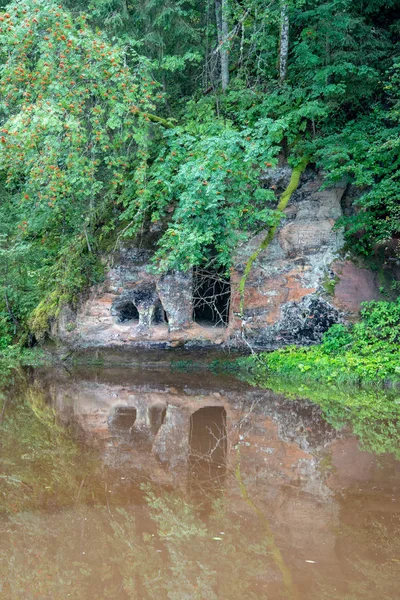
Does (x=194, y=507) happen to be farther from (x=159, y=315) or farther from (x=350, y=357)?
(x=159, y=315)

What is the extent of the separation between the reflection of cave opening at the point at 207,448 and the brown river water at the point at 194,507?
22mm

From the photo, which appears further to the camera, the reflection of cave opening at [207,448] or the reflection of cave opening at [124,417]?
the reflection of cave opening at [124,417]

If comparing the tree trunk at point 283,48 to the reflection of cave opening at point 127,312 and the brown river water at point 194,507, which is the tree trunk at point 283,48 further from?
the brown river water at point 194,507

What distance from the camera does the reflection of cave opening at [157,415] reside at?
7.66 meters

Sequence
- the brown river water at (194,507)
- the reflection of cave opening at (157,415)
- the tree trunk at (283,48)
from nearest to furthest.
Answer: the brown river water at (194,507) < the reflection of cave opening at (157,415) < the tree trunk at (283,48)

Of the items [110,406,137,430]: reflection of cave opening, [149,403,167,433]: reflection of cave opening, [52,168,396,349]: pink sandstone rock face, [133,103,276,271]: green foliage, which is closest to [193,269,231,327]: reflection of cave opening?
[52,168,396,349]: pink sandstone rock face

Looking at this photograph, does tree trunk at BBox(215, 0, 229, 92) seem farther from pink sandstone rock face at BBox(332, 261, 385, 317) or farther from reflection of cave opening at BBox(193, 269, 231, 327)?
pink sandstone rock face at BBox(332, 261, 385, 317)

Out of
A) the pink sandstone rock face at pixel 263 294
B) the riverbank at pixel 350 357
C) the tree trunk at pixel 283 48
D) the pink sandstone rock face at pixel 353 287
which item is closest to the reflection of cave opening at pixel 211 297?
the pink sandstone rock face at pixel 263 294

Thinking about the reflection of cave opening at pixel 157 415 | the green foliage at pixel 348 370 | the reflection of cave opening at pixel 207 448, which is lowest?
the reflection of cave opening at pixel 157 415

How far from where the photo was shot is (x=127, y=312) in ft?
43.2

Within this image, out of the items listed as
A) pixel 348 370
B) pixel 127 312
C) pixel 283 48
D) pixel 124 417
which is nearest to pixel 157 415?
pixel 124 417

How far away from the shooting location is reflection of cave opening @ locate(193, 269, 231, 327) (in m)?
12.4

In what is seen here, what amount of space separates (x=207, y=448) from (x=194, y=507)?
176 centimetres

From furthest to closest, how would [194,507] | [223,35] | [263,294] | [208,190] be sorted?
[223,35], [263,294], [208,190], [194,507]
